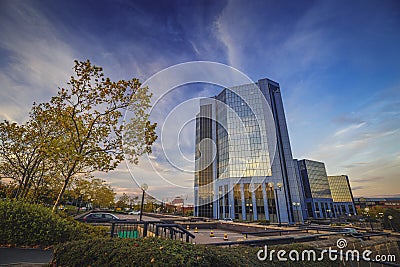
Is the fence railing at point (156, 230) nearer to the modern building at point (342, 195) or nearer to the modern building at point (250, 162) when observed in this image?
the modern building at point (250, 162)

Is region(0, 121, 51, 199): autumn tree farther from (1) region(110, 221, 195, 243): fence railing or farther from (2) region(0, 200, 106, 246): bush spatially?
(1) region(110, 221, 195, 243): fence railing

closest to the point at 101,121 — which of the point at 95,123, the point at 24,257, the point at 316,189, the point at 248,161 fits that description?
the point at 95,123

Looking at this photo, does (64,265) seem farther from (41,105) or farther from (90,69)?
(41,105)

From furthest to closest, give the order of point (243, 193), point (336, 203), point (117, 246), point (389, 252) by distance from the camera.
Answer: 1. point (336, 203)
2. point (243, 193)
3. point (389, 252)
4. point (117, 246)

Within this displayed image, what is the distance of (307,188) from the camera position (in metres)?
65.6

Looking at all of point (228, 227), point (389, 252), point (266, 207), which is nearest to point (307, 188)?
point (266, 207)

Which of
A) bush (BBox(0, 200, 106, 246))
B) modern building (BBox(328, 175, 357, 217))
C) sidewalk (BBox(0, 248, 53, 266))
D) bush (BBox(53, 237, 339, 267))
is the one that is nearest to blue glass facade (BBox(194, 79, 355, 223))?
modern building (BBox(328, 175, 357, 217))

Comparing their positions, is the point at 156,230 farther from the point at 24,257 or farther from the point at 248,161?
the point at 248,161

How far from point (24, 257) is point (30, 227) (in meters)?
1.51

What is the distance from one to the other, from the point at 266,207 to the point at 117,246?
42.1m

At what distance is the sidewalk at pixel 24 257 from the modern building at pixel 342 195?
89131mm

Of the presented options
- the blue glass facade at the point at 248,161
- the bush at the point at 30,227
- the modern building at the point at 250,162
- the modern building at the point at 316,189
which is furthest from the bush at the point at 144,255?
the modern building at the point at 316,189

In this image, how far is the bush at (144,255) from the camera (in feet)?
11.5

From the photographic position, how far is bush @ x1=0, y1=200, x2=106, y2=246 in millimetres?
6508
